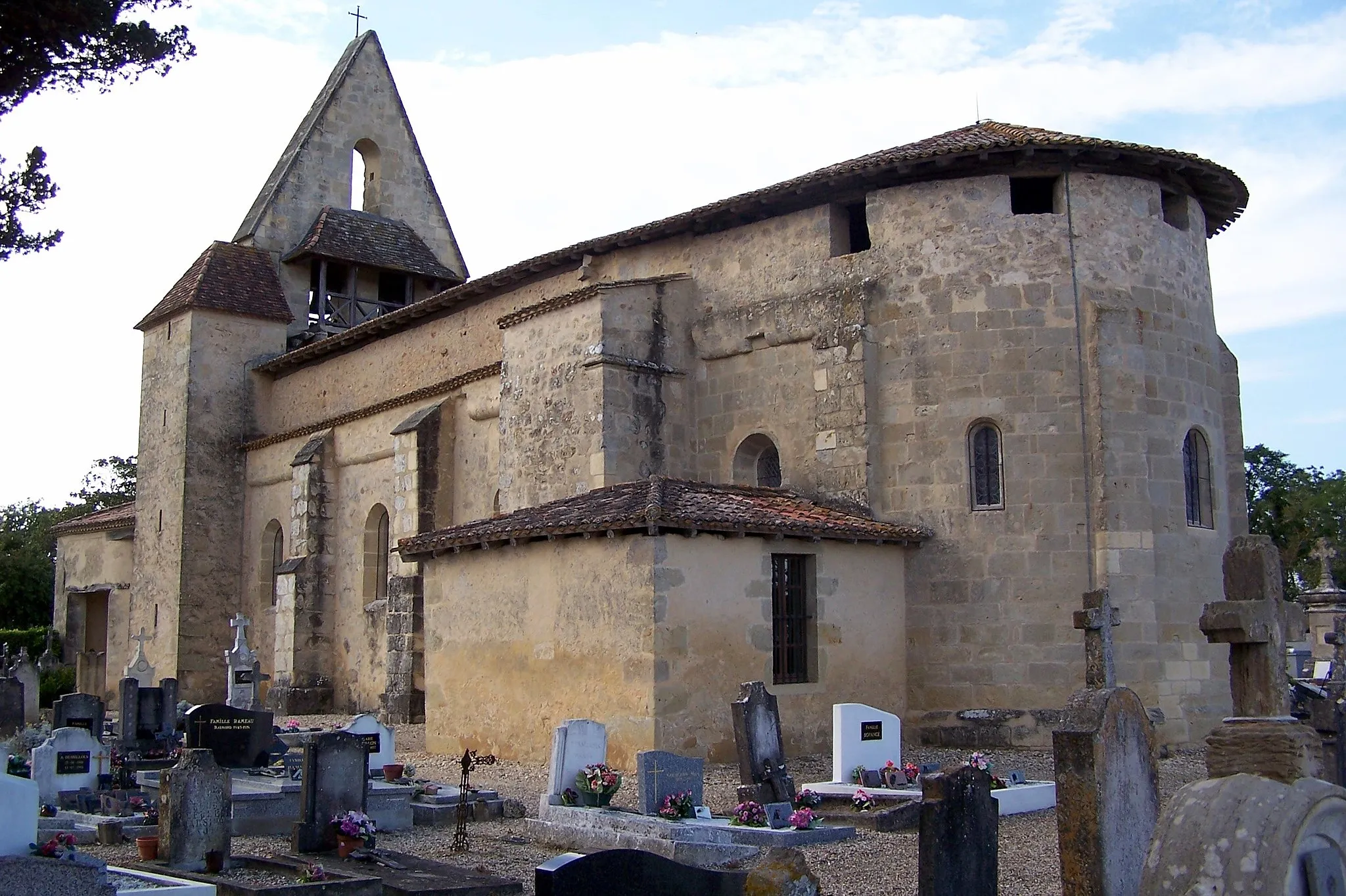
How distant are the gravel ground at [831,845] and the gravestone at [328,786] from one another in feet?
1.46

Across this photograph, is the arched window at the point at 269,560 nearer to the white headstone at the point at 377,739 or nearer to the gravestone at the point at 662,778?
the white headstone at the point at 377,739

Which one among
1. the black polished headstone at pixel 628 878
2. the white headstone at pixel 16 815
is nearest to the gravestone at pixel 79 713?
the white headstone at pixel 16 815

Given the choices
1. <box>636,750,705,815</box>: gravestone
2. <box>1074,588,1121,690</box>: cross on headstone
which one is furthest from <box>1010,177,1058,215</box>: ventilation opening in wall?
<box>636,750,705,815</box>: gravestone

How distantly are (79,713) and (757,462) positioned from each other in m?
9.59

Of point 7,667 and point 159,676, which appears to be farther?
point 159,676

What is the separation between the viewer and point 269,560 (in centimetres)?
2888

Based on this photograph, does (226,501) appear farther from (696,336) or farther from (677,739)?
(677,739)

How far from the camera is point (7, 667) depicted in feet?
77.7

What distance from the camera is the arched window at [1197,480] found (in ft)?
57.0

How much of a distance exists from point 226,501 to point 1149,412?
21.1 metres

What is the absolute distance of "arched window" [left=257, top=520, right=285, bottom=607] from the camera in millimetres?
28562

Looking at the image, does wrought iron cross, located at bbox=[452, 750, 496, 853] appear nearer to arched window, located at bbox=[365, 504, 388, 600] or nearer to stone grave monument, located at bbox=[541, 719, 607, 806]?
stone grave monument, located at bbox=[541, 719, 607, 806]

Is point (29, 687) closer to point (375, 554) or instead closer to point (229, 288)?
point (375, 554)

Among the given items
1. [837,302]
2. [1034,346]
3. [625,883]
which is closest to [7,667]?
[837,302]
